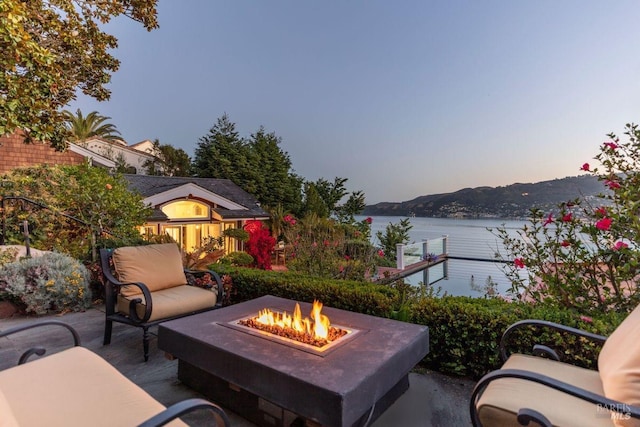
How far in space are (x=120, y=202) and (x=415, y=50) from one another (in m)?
8.79

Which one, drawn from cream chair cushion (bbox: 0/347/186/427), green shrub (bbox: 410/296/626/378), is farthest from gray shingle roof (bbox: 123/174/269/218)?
green shrub (bbox: 410/296/626/378)

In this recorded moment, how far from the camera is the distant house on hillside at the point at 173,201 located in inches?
363

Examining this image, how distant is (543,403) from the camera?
1.50 meters

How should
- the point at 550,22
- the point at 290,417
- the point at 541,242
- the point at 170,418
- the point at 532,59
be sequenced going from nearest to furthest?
the point at 170,418 < the point at 290,417 < the point at 541,242 < the point at 550,22 < the point at 532,59

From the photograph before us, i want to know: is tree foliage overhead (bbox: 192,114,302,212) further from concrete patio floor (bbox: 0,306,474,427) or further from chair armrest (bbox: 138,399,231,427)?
chair armrest (bbox: 138,399,231,427)

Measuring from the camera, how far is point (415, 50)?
985 cm

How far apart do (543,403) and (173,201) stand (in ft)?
35.4

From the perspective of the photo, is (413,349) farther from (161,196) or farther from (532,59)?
(161,196)

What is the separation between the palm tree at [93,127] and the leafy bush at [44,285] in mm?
19211

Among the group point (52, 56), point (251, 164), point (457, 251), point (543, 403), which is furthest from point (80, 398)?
point (251, 164)

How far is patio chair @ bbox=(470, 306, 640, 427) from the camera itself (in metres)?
1.34

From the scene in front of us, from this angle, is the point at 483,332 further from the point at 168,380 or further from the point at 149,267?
the point at 149,267

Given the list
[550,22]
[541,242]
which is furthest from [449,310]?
[550,22]

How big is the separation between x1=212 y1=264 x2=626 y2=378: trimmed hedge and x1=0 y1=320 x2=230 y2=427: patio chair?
2105mm
